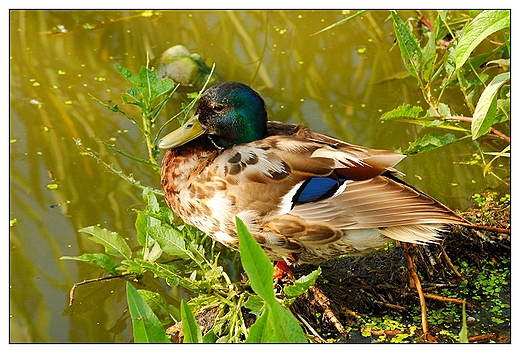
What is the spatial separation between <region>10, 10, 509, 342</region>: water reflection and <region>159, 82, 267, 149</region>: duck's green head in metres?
0.83

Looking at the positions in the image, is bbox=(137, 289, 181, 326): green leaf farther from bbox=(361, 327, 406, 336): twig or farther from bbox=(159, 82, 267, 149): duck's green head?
bbox=(361, 327, 406, 336): twig

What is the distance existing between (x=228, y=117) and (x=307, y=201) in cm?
63

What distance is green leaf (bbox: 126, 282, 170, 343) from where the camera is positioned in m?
2.14

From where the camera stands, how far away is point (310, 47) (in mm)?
5695

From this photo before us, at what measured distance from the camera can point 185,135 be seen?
3.57m

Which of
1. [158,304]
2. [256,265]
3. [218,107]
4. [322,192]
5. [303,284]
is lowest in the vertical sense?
[158,304]

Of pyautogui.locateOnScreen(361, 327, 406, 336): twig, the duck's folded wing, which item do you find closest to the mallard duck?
the duck's folded wing

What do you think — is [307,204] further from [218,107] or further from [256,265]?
[256,265]

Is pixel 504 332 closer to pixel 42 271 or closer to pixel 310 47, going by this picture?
pixel 42 271

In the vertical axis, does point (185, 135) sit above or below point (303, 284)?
above

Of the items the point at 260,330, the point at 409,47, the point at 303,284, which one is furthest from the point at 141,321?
the point at 409,47

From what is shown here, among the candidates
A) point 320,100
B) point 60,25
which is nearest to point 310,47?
point 320,100

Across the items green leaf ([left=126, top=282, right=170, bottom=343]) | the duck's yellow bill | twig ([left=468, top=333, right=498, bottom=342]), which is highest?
the duck's yellow bill

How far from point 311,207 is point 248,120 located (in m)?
0.60
